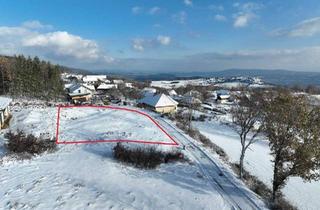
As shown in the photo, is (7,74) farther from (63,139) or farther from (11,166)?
(11,166)

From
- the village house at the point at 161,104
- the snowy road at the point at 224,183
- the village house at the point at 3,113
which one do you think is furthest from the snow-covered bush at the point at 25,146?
the village house at the point at 161,104

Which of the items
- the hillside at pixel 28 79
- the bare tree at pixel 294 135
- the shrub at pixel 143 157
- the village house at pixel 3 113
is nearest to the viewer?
the bare tree at pixel 294 135

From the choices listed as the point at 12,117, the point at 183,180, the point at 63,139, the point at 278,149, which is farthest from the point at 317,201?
the point at 12,117

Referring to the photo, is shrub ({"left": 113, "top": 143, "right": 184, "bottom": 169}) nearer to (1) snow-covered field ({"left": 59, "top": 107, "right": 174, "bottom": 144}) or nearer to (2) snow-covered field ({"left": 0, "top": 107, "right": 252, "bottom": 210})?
(2) snow-covered field ({"left": 0, "top": 107, "right": 252, "bottom": 210})

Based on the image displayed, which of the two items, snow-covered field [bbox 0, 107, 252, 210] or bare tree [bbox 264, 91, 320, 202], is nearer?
snow-covered field [bbox 0, 107, 252, 210]

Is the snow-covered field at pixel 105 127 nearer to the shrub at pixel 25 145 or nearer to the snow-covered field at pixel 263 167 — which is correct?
the shrub at pixel 25 145

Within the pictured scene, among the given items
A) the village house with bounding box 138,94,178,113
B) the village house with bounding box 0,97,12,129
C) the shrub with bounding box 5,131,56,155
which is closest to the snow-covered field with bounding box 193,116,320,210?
the village house with bounding box 138,94,178,113
